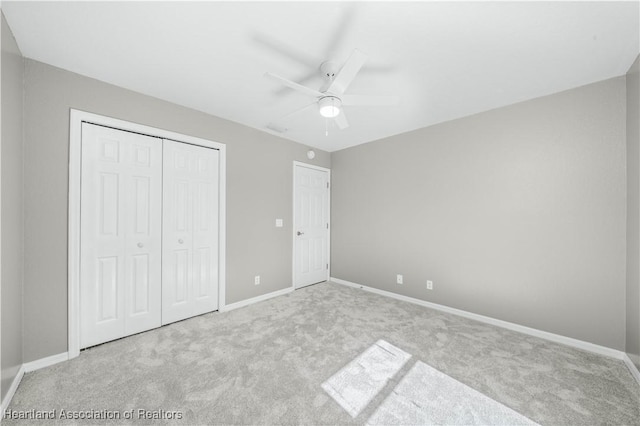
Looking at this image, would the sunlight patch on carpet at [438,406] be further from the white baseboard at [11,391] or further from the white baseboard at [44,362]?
the white baseboard at [44,362]

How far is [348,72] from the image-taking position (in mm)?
1737

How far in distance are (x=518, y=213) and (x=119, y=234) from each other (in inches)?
162

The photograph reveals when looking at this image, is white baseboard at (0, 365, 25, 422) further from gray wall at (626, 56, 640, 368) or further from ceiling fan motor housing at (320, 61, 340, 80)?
gray wall at (626, 56, 640, 368)

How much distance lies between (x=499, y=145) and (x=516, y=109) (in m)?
0.39

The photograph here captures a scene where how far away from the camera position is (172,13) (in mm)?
1549

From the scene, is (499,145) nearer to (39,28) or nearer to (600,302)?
(600,302)

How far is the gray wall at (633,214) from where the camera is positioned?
193cm

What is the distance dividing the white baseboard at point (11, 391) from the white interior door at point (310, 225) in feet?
9.36

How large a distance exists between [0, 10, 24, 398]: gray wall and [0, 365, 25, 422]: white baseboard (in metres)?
0.04

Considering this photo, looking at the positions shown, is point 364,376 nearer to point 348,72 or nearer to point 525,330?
point 525,330

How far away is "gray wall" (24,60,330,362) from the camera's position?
1973mm

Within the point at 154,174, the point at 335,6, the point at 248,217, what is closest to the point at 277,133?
the point at 248,217

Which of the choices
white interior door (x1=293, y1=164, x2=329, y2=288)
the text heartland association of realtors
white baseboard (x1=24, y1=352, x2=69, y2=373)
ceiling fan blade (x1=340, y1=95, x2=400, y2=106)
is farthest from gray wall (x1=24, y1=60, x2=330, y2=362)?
ceiling fan blade (x1=340, y1=95, x2=400, y2=106)

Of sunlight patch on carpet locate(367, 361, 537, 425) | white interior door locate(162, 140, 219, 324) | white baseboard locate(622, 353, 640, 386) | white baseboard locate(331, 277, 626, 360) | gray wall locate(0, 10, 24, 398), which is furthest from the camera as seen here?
white interior door locate(162, 140, 219, 324)
